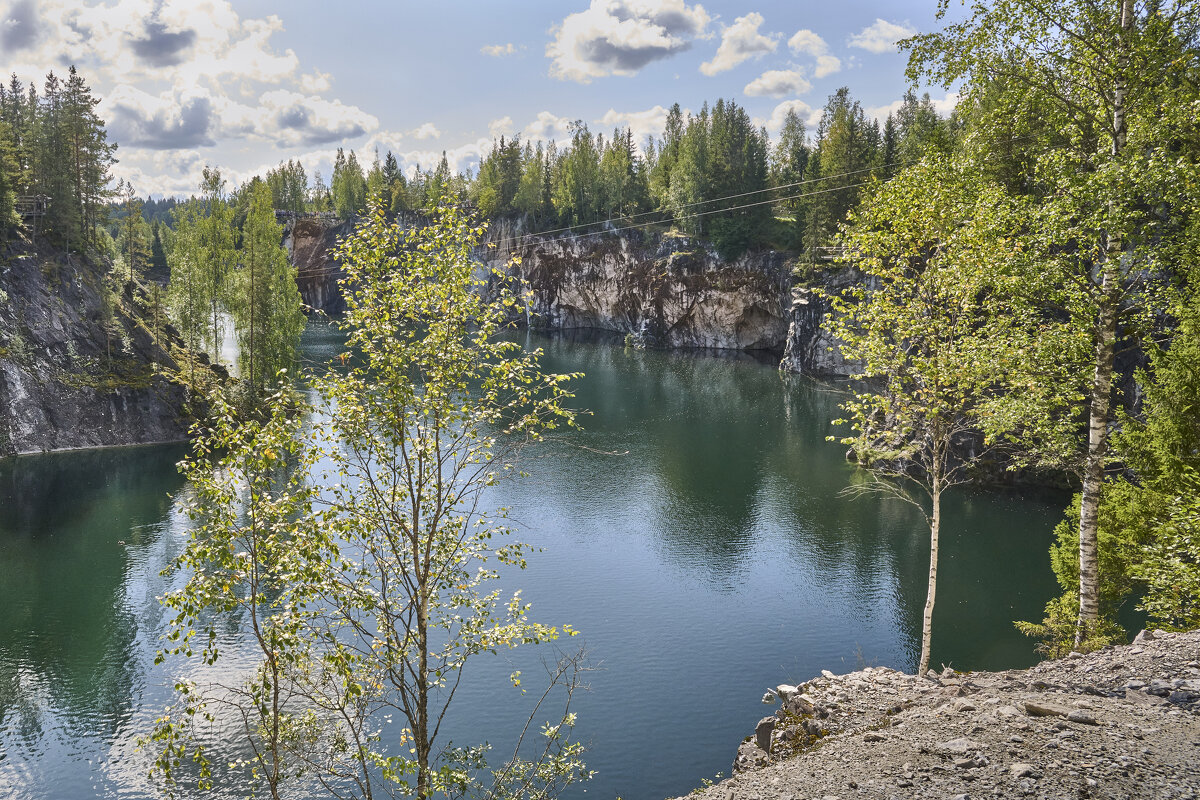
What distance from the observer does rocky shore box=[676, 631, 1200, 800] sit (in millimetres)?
8281

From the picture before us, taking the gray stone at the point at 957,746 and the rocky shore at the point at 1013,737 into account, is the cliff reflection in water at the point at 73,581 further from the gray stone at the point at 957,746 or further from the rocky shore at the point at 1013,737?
the gray stone at the point at 957,746

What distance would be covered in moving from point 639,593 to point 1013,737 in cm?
1984

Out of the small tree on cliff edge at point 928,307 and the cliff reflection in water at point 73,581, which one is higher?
the small tree on cliff edge at point 928,307

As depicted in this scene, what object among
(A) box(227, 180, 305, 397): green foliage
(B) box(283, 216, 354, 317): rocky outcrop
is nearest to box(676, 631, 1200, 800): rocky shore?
(A) box(227, 180, 305, 397): green foliage

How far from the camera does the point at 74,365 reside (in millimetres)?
47594

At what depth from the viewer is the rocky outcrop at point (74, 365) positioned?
147ft

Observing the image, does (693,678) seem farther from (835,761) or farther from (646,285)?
(646,285)

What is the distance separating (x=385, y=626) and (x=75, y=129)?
66.4 m

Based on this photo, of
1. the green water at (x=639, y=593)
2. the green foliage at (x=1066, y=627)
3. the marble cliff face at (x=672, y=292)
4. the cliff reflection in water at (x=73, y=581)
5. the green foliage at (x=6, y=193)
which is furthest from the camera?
the marble cliff face at (x=672, y=292)

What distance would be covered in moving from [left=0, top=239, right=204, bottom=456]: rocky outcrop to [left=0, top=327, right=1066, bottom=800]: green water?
256 centimetres

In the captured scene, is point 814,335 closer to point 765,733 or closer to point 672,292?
point 672,292

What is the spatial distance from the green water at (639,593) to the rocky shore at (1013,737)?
→ 6.07 meters

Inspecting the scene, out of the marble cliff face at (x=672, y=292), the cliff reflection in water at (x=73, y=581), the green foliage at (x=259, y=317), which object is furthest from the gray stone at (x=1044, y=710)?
the marble cliff face at (x=672, y=292)

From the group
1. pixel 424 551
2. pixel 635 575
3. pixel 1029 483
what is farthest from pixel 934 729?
pixel 1029 483
